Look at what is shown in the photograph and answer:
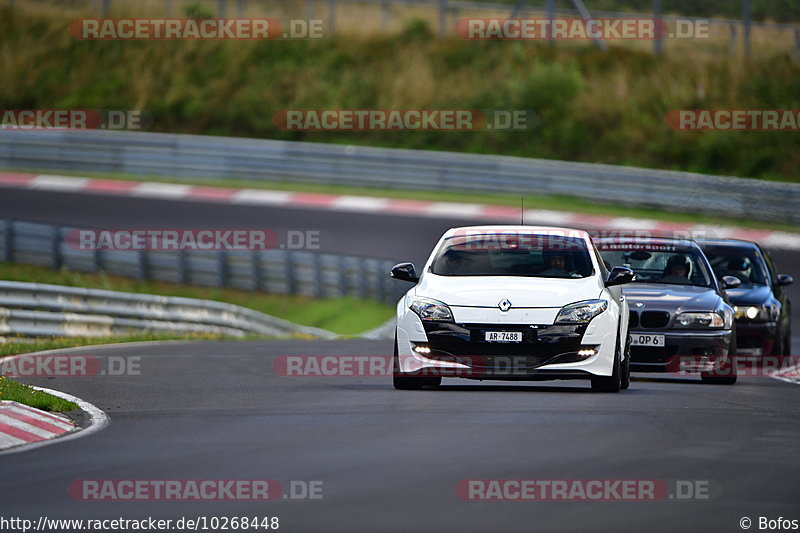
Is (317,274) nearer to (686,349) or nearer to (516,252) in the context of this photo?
(686,349)

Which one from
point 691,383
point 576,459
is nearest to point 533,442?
point 576,459

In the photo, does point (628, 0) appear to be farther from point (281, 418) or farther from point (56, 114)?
point (281, 418)

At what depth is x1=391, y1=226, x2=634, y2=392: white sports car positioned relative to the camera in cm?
1310

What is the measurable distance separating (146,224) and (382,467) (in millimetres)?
25678

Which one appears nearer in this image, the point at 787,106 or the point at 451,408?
the point at 451,408

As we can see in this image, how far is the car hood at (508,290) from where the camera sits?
13201mm

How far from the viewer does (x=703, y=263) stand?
16859 mm

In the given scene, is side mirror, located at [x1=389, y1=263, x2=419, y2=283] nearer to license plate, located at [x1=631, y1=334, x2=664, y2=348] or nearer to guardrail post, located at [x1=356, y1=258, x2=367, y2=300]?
license plate, located at [x1=631, y1=334, x2=664, y2=348]

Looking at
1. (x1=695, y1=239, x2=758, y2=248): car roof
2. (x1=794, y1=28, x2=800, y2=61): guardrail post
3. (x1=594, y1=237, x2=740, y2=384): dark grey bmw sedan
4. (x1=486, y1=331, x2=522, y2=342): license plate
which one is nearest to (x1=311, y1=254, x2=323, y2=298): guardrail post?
(x1=695, y1=239, x2=758, y2=248): car roof

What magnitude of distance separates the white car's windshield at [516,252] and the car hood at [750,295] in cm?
482

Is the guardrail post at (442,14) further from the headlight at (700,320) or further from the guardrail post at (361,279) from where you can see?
the headlight at (700,320)

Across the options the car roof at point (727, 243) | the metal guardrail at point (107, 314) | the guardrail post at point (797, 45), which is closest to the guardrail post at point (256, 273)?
the metal guardrail at point (107, 314)

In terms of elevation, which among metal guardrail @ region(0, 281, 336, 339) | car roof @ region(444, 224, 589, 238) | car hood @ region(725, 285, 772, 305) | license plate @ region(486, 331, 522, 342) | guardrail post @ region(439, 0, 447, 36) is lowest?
metal guardrail @ region(0, 281, 336, 339)

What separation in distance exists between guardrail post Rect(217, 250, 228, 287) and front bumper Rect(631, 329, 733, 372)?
15347 mm
